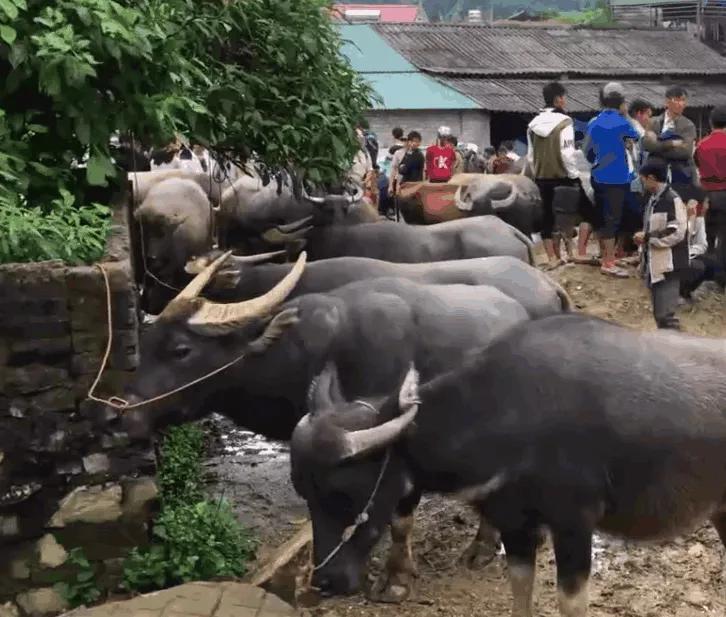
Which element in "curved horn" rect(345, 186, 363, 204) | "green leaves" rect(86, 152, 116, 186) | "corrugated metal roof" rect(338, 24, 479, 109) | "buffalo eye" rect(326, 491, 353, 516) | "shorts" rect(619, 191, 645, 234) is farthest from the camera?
"corrugated metal roof" rect(338, 24, 479, 109)

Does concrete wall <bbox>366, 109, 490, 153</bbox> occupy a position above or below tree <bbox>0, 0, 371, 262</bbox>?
below

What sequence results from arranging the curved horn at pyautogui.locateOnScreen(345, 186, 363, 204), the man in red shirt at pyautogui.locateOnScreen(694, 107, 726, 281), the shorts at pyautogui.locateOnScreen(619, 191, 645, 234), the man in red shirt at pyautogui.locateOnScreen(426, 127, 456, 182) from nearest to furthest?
the curved horn at pyautogui.locateOnScreen(345, 186, 363, 204) < the man in red shirt at pyautogui.locateOnScreen(694, 107, 726, 281) < the shorts at pyautogui.locateOnScreen(619, 191, 645, 234) < the man in red shirt at pyautogui.locateOnScreen(426, 127, 456, 182)

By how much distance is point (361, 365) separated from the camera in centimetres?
481

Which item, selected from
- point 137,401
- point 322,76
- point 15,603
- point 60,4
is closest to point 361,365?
point 137,401

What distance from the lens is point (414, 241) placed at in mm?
7594

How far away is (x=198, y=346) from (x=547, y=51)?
73.9 feet

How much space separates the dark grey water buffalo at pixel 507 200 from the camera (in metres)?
10.8

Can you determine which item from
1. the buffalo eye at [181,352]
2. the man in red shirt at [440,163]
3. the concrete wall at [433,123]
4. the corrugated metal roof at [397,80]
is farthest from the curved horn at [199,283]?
the concrete wall at [433,123]

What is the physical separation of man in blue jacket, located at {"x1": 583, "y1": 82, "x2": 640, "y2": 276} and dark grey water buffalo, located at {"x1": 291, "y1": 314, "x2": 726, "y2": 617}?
580cm

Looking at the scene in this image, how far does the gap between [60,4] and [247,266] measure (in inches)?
67.3

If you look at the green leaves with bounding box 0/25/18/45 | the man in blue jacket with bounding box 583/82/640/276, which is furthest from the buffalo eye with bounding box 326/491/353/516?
the man in blue jacket with bounding box 583/82/640/276

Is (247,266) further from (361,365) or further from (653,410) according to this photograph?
(653,410)

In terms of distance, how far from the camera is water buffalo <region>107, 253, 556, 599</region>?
184 inches

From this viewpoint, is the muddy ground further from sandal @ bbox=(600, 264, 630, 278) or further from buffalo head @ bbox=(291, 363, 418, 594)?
sandal @ bbox=(600, 264, 630, 278)
